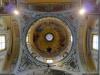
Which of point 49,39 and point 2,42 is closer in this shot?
point 2,42

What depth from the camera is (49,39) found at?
20.7 metres

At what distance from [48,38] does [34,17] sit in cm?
307

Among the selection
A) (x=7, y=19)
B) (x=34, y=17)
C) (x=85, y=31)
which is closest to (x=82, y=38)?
(x=85, y=31)

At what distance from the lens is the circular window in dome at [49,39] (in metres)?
19.3

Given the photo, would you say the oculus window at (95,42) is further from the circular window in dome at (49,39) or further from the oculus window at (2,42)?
the oculus window at (2,42)

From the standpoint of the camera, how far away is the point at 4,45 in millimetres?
18250

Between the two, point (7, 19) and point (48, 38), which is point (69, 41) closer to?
point (48, 38)

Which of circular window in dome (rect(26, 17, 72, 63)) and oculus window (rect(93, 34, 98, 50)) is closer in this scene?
oculus window (rect(93, 34, 98, 50))

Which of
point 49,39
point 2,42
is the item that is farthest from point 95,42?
point 2,42

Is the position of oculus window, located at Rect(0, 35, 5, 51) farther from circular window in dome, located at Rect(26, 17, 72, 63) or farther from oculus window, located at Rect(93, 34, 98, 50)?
oculus window, located at Rect(93, 34, 98, 50)

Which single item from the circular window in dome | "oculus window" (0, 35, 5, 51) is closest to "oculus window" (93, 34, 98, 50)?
the circular window in dome

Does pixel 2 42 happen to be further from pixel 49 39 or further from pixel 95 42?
pixel 95 42

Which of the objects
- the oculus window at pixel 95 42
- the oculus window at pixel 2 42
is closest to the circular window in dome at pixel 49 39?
the oculus window at pixel 2 42

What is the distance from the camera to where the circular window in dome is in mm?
19281
